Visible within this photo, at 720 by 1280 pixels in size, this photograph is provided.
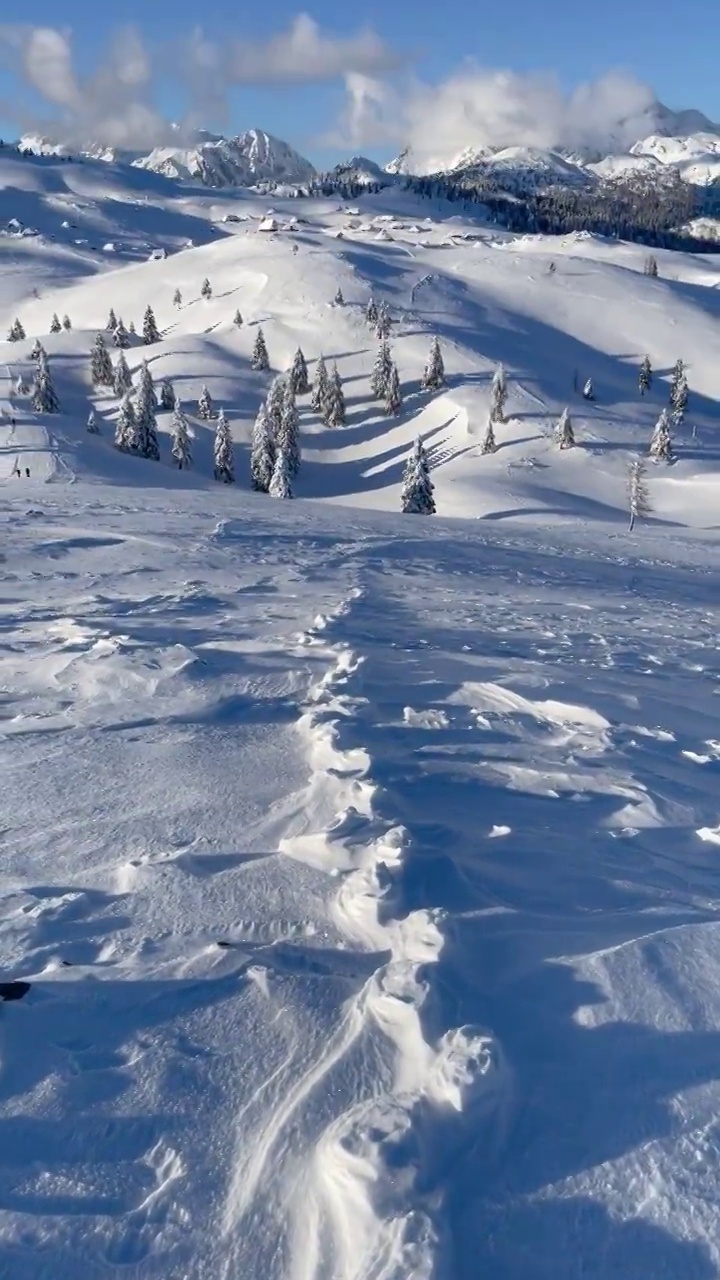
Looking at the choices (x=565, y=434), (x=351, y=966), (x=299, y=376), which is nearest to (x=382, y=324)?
(x=299, y=376)

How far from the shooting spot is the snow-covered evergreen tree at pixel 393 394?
84.8 m

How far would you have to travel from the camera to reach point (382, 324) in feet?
332

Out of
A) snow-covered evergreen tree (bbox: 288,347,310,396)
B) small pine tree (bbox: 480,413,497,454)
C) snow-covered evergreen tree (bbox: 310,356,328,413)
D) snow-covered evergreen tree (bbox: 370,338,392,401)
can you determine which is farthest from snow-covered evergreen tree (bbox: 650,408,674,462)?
snow-covered evergreen tree (bbox: 288,347,310,396)

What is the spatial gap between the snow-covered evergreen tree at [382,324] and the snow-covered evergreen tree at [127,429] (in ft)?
152

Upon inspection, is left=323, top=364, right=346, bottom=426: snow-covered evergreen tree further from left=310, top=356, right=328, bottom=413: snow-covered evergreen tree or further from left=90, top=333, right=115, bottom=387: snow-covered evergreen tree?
left=90, top=333, right=115, bottom=387: snow-covered evergreen tree

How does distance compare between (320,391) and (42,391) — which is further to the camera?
(320,391)

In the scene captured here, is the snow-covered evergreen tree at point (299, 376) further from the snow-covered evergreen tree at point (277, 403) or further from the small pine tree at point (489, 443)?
the small pine tree at point (489, 443)

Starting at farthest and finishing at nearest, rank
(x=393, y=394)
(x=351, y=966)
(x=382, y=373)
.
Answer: (x=382, y=373)
(x=393, y=394)
(x=351, y=966)

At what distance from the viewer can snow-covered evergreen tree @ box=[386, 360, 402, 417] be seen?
3339 inches

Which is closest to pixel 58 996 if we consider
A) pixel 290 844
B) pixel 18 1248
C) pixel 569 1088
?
pixel 18 1248

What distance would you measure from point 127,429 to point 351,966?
6291 centimetres

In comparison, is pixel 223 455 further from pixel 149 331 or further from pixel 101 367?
pixel 149 331

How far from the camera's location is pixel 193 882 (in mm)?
5996

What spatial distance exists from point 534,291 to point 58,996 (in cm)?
13513
